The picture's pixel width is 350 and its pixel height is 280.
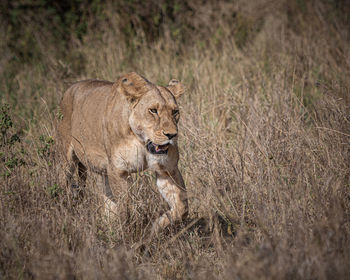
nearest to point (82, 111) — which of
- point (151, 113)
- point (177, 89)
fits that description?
point (177, 89)

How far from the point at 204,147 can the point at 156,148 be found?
0.86 metres

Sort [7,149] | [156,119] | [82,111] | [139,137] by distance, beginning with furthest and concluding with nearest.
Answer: [82,111] → [7,149] → [139,137] → [156,119]

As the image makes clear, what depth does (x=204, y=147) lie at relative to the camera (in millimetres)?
4344

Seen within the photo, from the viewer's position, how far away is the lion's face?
137 inches

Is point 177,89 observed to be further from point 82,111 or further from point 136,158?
point 82,111

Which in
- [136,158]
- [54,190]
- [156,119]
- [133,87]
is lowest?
[54,190]

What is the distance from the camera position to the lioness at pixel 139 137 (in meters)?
3.57

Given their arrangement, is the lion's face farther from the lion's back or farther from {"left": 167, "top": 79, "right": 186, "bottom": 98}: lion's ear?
the lion's back

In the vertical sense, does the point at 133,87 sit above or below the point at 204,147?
above

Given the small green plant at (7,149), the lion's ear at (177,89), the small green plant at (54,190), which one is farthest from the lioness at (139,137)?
the small green plant at (7,149)

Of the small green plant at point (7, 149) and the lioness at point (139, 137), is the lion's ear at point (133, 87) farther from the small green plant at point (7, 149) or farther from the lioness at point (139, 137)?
Result: the small green plant at point (7, 149)

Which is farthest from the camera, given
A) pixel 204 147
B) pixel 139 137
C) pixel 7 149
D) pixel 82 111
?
pixel 82 111

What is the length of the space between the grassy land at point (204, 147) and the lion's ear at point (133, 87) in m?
0.77

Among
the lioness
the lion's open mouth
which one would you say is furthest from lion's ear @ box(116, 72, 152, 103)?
the lion's open mouth
